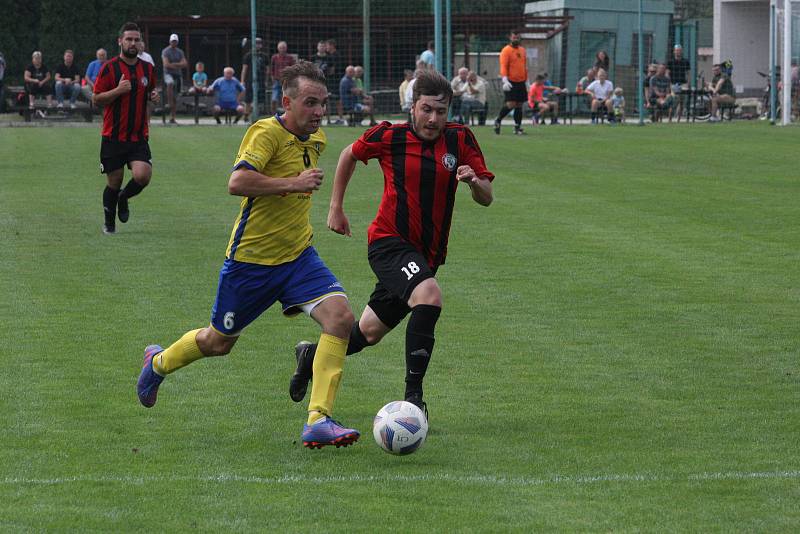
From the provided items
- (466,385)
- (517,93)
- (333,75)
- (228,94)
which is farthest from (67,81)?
(466,385)

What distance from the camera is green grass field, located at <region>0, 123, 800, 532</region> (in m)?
5.02

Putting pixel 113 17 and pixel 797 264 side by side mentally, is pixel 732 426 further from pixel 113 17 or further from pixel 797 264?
pixel 113 17

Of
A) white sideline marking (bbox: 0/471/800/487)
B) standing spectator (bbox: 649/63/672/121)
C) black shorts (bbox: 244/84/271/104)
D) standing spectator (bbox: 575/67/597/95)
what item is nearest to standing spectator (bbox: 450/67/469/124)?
standing spectator (bbox: 575/67/597/95)

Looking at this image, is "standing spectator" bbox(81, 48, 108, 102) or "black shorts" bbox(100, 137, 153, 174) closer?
"black shorts" bbox(100, 137, 153, 174)

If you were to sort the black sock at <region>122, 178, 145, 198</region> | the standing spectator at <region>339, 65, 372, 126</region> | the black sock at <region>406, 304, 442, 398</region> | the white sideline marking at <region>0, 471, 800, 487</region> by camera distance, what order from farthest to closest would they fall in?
1. the standing spectator at <region>339, 65, 372, 126</region>
2. the black sock at <region>122, 178, 145, 198</region>
3. the black sock at <region>406, 304, 442, 398</region>
4. the white sideline marking at <region>0, 471, 800, 487</region>

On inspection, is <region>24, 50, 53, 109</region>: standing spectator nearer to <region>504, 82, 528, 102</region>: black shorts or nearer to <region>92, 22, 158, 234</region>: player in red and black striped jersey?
<region>504, 82, 528, 102</region>: black shorts

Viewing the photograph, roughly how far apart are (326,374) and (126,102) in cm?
753

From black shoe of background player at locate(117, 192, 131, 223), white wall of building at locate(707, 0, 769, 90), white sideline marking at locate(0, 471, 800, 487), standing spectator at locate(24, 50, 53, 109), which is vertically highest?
white wall of building at locate(707, 0, 769, 90)

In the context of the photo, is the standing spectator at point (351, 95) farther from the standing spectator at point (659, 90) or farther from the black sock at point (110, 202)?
the black sock at point (110, 202)

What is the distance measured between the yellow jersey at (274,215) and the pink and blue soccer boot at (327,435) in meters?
0.88

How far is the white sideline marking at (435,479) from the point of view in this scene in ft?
17.4

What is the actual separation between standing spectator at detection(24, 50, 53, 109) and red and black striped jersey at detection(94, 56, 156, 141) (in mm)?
19302

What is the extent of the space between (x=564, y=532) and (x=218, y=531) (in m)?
1.23

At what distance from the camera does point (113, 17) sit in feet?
143
